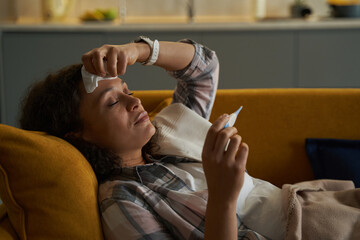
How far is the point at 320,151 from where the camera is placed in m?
1.81

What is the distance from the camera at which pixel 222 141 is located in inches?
41.5

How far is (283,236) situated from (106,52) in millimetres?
699

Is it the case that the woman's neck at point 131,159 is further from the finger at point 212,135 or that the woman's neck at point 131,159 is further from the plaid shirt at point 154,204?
the finger at point 212,135

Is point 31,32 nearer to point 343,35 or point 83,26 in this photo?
point 83,26

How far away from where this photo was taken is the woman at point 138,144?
3.59ft

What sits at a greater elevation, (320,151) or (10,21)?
(10,21)

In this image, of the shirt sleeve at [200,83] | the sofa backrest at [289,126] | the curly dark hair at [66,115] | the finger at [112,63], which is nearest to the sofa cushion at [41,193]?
the curly dark hair at [66,115]

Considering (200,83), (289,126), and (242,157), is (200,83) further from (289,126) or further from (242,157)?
(242,157)

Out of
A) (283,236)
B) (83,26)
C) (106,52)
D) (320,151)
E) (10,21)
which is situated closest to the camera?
(106,52)

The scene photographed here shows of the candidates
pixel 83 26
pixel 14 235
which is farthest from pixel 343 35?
pixel 14 235

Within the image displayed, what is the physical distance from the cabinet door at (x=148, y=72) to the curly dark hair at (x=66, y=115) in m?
2.09

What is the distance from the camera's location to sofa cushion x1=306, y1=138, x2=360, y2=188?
5.65ft

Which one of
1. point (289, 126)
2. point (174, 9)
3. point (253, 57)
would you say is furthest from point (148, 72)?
point (289, 126)

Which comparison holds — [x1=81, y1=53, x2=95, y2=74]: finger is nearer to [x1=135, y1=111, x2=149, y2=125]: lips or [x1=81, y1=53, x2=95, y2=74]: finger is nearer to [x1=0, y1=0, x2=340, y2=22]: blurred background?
[x1=135, y1=111, x2=149, y2=125]: lips
